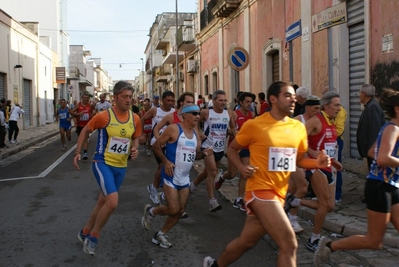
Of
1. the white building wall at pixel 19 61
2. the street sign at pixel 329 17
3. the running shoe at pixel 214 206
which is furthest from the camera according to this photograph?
the white building wall at pixel 19 61

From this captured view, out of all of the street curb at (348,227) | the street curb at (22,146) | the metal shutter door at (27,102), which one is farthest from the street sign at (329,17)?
the metal shutter door at (27,102)

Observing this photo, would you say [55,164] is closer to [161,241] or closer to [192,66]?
[161,241]

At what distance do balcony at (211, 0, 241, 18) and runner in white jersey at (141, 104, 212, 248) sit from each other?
15786 millimetres

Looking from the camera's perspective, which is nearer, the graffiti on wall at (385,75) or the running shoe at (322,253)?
the running shoe at (322,253)

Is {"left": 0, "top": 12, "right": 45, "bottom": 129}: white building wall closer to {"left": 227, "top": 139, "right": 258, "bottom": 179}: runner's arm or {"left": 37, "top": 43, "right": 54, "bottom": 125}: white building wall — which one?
{"left": 37, "top": 43, "right": 54, "bottom": 125}: white building wall

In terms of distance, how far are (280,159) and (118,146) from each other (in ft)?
6.92

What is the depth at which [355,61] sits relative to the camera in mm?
10898

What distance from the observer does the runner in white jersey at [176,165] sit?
5.28 m

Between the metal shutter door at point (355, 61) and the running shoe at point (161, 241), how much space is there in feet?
22.3

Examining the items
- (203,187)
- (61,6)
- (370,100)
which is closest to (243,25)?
(203,187)

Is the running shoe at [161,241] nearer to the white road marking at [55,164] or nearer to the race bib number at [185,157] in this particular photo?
the race bib number at [185,157]

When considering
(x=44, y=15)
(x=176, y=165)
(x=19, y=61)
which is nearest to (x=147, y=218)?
(x=176, y=165)

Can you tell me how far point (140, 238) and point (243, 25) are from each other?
51.9 feet

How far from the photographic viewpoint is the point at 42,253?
5.09 metres
